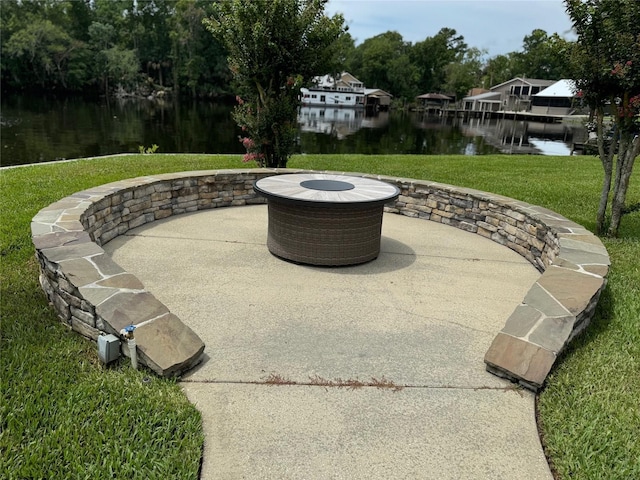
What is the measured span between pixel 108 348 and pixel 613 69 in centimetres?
523

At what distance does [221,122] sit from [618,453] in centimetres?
3041

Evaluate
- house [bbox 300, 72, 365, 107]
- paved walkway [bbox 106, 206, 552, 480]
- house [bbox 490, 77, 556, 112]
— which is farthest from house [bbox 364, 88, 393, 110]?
paved walkway [bbox 106, 206, 552, 480]

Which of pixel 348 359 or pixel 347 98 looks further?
pixel 347 98

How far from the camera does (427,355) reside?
2947mm

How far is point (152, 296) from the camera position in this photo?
2941 mm

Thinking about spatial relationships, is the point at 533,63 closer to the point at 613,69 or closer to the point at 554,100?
the point at 554,100

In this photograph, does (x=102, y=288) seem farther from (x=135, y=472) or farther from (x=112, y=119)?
(x=112, y=119)

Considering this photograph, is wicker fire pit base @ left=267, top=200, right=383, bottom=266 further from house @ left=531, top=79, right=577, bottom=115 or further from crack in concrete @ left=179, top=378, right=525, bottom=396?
house @ left=531, top=79, right=577, bottom=115

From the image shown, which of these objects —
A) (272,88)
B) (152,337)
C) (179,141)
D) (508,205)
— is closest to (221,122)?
(179,141)

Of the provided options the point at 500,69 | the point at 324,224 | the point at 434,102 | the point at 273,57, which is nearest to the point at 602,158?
the point at 324,224

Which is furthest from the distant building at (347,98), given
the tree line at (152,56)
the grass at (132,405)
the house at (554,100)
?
the grass at (132,405)

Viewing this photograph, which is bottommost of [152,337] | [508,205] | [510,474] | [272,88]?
[510,474]

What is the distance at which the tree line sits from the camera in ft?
154

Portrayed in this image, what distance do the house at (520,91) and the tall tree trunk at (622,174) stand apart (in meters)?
58.0
